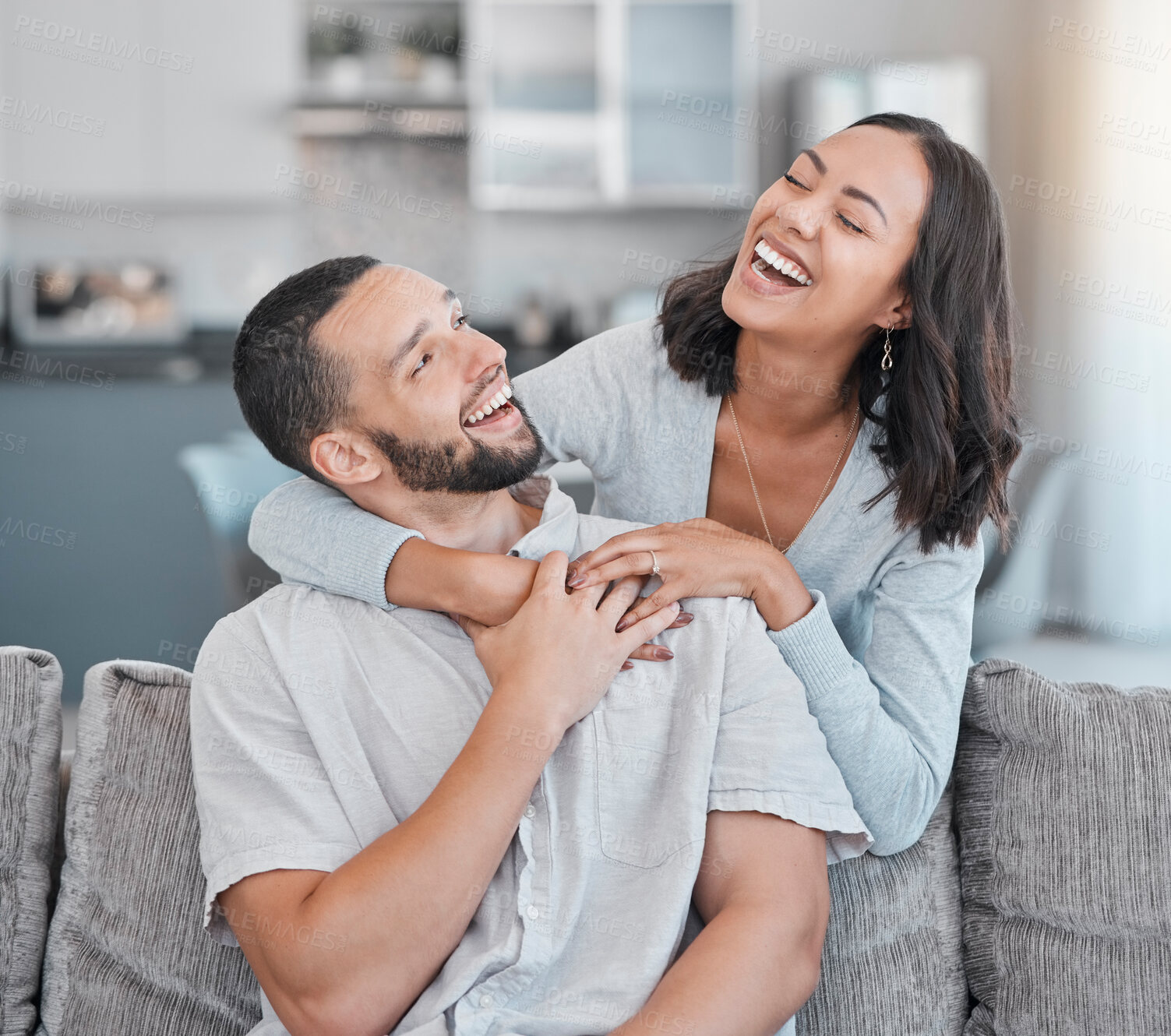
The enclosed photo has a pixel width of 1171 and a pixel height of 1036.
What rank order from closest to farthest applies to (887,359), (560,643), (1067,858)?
(560,643), (1067,858), (887,359)

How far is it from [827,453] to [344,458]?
2.29 ft

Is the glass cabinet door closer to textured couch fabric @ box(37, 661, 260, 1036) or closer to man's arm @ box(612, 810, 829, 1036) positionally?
textured couch fabric @ box(37, 661, 260, 1036)

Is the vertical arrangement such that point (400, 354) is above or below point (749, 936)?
above

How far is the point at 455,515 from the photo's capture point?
4.71 feet

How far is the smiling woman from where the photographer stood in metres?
1.30

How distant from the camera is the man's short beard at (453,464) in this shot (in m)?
1.36

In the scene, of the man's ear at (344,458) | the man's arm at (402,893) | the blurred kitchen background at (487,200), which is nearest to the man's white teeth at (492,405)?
the man's ear at (344,458)

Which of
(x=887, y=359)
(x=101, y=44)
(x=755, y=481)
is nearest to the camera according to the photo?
(x=887, y=359)

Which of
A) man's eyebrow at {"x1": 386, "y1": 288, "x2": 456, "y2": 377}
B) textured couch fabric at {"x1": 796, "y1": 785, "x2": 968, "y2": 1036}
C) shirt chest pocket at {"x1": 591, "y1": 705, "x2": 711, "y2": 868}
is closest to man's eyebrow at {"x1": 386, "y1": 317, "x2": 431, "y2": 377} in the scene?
man's eyebrow at {"x1": 386, "y1": 288, "x2": 456, "y2": 377}

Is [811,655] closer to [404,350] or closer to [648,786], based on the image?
[648,786]

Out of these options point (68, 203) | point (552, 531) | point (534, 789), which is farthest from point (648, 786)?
point (68, 203)

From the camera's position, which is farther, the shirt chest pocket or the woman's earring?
the woman's earring

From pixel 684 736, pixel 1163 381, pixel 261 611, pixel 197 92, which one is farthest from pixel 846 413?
pixel 197 92

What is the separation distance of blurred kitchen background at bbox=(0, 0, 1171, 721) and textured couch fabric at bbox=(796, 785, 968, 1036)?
7.37ft
